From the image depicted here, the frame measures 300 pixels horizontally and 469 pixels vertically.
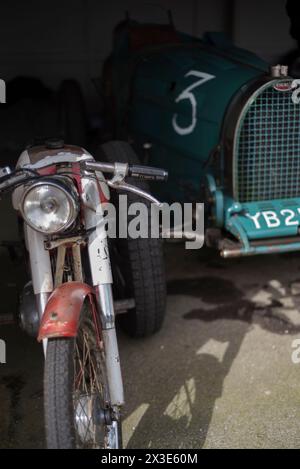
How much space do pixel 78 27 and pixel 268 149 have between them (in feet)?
15.7

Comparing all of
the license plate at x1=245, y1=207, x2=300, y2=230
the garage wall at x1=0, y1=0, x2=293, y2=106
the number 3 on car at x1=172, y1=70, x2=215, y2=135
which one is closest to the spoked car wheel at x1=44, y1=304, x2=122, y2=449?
the license plate at x1=245, y1=207, x2=300, y2=230

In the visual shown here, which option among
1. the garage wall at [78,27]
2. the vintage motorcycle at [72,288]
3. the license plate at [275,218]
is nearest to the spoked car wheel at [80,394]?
the vintage motorcycle at [72,288]

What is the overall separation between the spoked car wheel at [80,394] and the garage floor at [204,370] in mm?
376

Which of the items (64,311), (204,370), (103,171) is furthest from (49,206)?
(204,370)

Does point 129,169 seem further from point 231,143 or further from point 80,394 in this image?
point 231,143

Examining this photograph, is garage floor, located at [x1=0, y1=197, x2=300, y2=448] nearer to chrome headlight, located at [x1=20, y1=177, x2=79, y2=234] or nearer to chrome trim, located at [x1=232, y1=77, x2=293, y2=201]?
chrome trim, located at [x1=232, y1=77, x2=293, y2=201]

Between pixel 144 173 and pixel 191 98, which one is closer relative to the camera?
pixel 144 173

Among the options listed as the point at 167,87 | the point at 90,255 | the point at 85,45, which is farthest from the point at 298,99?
the point at 85,45

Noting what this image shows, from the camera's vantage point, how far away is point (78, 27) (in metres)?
6.79

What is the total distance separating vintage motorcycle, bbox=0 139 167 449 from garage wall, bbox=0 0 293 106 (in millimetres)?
5069

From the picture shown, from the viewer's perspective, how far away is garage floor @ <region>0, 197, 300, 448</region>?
2.18 meters

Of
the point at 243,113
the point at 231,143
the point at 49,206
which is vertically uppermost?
the point at 243,113

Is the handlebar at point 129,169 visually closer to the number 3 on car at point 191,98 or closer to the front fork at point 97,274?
the front fork at point 97,274

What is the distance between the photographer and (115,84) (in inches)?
186
